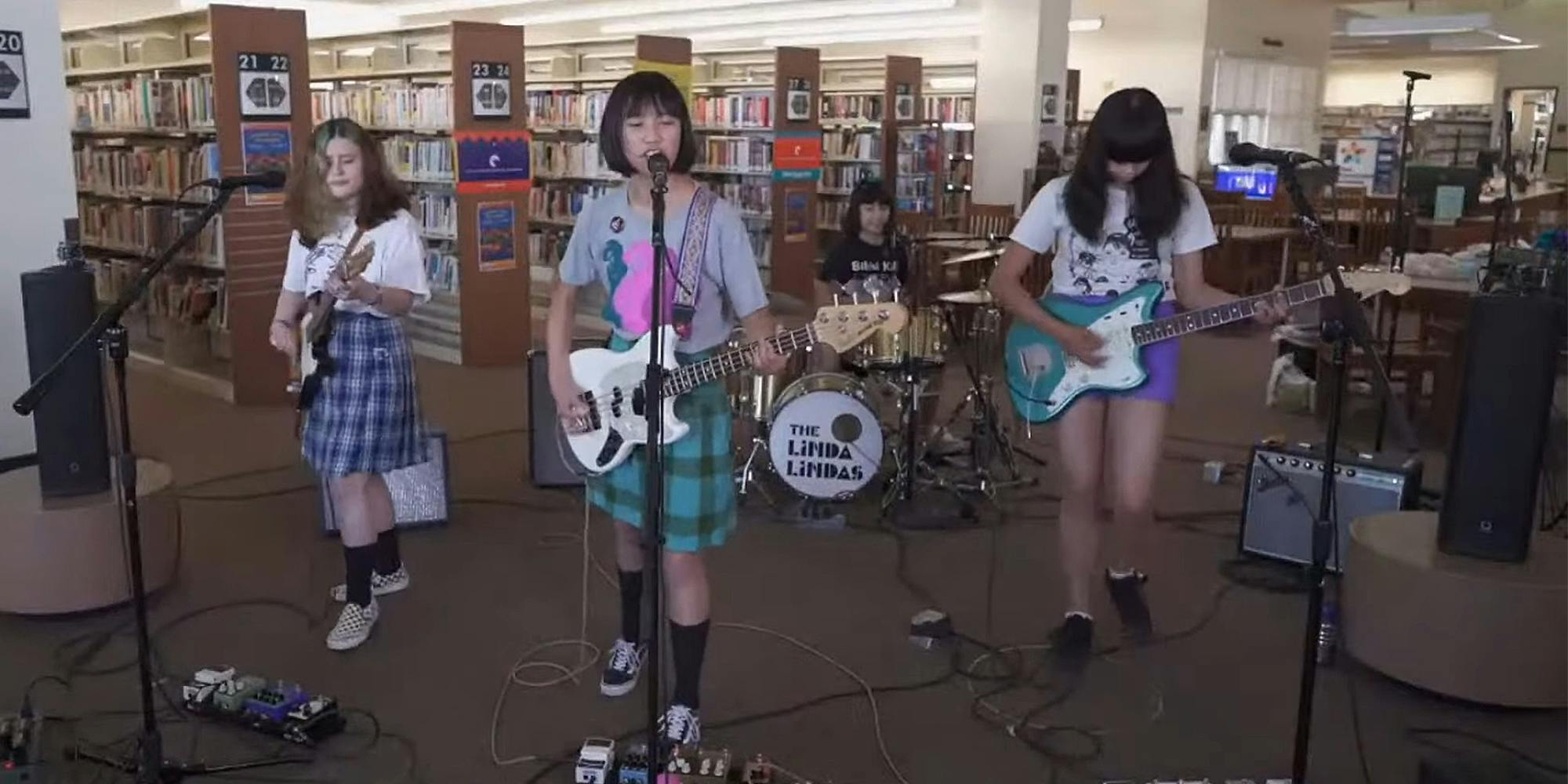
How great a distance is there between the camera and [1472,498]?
3.06 metres

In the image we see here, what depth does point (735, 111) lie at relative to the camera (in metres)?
9.30

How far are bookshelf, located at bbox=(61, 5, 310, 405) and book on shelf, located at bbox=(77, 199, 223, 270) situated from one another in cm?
1

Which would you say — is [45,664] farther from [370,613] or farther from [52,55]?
[52,55]

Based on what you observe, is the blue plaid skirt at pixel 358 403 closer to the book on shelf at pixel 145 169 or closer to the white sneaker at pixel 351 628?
the white sneaker at pixel 351 628

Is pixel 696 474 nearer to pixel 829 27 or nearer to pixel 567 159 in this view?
pixel 567 159

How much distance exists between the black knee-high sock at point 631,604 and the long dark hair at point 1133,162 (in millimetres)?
1304

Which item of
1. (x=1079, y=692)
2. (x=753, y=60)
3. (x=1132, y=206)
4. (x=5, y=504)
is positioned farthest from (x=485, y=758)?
(x=753, y=60)

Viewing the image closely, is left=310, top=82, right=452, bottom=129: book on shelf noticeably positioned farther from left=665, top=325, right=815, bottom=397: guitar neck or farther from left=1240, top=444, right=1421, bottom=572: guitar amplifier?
left=665, top=325, right=815, bottom=397: guitar neck

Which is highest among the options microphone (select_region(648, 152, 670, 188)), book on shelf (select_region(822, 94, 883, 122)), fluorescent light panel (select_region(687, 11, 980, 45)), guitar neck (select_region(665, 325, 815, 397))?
fluorescent light panel (select_region(687, 11, 980, 45))

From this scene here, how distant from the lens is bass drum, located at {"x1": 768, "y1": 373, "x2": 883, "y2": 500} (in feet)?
14.5

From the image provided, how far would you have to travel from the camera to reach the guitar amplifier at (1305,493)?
383cm

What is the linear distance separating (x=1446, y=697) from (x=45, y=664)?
352 cm

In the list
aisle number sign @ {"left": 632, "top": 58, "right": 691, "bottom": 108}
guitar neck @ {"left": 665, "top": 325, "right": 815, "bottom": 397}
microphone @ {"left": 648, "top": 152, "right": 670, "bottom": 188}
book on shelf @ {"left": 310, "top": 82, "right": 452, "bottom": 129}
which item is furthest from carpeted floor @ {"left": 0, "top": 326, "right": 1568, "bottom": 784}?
aisle number sign @ {"left": 632, "top": 58, "right": 691, "bottom": 108}

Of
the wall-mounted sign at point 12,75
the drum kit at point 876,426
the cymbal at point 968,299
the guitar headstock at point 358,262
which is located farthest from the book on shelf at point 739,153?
the guitar headstock at point 358,262
